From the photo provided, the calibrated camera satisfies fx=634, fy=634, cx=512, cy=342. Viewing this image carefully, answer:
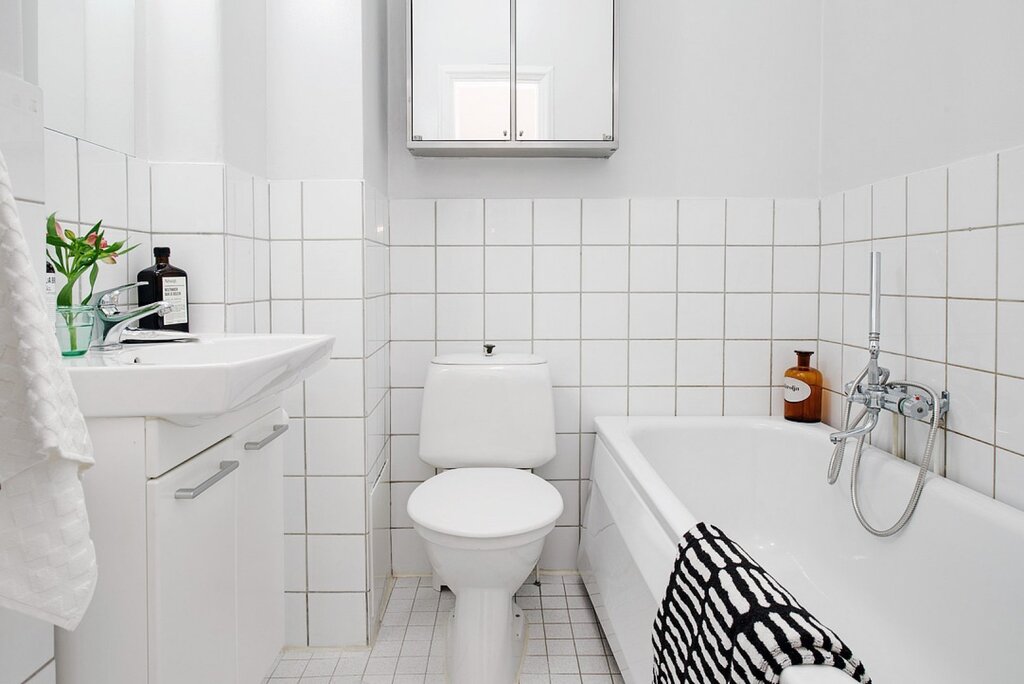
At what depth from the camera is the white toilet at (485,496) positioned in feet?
4.86

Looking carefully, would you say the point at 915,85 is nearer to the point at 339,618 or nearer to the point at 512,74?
the point at 512,74

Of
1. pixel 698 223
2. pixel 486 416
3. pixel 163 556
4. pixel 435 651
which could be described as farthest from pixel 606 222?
pixel 163 556

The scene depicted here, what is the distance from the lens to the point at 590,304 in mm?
2188

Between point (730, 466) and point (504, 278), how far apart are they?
0.98m

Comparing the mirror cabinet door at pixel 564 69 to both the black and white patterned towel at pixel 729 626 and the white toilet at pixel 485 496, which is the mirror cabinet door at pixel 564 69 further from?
the black and white patterned towel at pixel 729 626

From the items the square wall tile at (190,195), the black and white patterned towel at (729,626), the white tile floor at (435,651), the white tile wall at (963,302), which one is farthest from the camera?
the white tile floor at (435,651)

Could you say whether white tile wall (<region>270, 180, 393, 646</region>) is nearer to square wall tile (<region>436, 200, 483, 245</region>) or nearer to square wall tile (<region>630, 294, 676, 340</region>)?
square wall tile (<region>436, 200, 483, 245</region>)

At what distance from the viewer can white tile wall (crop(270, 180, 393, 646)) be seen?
1784mm

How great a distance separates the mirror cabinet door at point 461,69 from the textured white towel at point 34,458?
1522 mm

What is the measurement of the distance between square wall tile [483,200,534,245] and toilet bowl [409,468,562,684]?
0.88m

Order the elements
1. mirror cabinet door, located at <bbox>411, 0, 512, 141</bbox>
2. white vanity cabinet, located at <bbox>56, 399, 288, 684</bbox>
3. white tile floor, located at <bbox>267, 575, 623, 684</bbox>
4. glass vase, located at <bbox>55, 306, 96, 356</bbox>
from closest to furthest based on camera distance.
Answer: white vanity cabinet, located at <bbox>56, 399, 288, 684</bbox>
glass vase, located at <bbox>55, 306, 96, 356</bbox>
white tile floor, located at <bbox>267, 575, 623, 684</bbox>
mirror cabinet door, located at <bbox>411, 0, 512, 141</bbox>

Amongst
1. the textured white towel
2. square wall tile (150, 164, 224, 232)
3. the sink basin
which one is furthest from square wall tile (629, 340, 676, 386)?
the textured white towel

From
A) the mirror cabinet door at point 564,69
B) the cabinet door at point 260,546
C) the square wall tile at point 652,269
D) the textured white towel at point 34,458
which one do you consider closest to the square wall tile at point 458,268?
the mirror cabinet door at point 564,69

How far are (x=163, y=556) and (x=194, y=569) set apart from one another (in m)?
0.10
